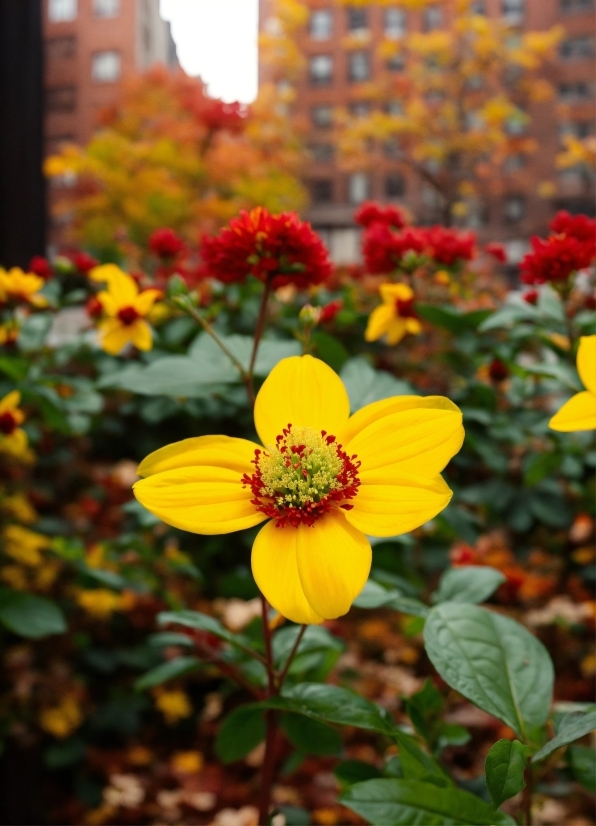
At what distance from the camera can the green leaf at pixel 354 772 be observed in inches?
18.5

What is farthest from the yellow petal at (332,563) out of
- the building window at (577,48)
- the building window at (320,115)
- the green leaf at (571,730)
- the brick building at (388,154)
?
the building window at (320,115)

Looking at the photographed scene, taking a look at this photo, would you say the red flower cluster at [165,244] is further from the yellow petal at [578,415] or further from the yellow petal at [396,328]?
the yellow petal at [578,415]

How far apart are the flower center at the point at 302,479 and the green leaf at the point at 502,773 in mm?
119

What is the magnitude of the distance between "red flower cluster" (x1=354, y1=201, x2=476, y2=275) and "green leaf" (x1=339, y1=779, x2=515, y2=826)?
0.60 meters

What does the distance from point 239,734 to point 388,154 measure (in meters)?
12.3

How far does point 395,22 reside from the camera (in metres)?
13.4

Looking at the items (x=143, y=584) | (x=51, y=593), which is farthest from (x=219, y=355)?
(x=51, y=593)

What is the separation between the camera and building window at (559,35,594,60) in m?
12.7

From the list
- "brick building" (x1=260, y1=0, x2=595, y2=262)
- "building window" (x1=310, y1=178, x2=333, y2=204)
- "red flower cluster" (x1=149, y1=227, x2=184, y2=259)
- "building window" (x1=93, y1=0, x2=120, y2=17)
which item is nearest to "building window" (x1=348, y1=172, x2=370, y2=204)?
"brick building" (x1=260, y1=0, x2=595, y2=262)

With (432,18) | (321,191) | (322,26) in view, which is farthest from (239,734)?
(321,191)

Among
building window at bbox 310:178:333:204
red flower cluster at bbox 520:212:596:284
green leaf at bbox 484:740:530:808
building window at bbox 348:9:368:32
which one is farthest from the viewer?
building window at bbox 310:178:333:204

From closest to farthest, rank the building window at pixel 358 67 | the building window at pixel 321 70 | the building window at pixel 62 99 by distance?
the building window at pixel 62 99
the building window at pixel 358 67
the building window at pixel 321 70

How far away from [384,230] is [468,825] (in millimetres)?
647

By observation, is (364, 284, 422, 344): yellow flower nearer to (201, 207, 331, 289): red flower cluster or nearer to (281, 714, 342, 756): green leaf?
(201, 207, 331, 289): red flower cluster
